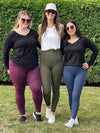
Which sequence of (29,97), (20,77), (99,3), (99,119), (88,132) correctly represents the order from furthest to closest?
(99,3) → (29,97) → (99,119) → (20,77) → (88,132)

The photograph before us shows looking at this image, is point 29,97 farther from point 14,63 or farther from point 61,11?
point 61,11

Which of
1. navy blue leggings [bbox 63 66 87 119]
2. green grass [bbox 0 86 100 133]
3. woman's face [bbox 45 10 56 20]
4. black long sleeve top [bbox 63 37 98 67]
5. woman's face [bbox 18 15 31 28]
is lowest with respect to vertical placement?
green grass [bbox 0 86 100 133]

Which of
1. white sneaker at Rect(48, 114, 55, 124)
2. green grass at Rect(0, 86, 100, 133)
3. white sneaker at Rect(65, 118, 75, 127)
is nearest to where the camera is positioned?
green grass at Rect(0, 86, 100, 133)

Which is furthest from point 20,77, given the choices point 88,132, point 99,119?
point 99,119

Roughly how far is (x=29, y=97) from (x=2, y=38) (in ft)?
8.41

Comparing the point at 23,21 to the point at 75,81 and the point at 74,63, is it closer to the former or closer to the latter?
the point at 74,63

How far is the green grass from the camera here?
3490mm

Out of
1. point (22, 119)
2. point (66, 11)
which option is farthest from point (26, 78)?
point (66, 11)

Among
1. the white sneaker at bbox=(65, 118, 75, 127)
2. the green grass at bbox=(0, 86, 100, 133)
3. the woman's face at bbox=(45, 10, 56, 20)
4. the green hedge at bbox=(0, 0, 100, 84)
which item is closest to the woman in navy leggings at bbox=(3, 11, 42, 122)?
the woman's face at bbox=(45, 10, 56, 20)

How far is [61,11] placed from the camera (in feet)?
22.5

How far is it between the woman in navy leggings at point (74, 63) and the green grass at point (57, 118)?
239mm

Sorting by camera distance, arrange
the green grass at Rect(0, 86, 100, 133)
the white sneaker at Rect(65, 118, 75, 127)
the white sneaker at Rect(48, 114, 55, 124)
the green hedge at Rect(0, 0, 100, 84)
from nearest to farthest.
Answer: the green grass at Rect(0, 86, 100, 133) < the white sneaker at Rect(65, 118, 75, 127) < the white sneaker at Rect(48, 114, 55, 124) < the green hedge at Rect(0, 0, 100, 84)

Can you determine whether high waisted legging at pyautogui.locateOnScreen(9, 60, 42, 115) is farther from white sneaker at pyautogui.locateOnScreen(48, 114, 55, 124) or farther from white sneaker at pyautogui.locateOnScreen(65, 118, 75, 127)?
white sneaker at pyautogui.locateOnScreen(65, 118, 75, 127)

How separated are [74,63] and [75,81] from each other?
1.01ft
